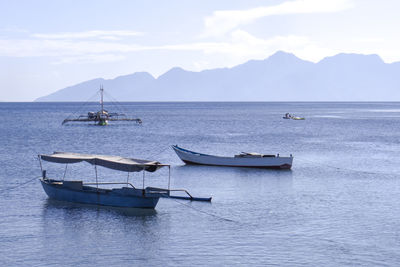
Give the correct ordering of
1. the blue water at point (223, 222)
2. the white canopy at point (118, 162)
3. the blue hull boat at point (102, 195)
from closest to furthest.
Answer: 1. the blue water at point (223, 222)
2. the blue hull boat at point (102, 195)
3. the white canopy at point (118, 162)

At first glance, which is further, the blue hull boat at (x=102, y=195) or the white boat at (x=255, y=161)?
the white boat at (x=255, y=161)

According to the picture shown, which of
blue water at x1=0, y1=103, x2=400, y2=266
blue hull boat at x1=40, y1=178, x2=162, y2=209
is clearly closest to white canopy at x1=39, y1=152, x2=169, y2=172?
blue hull boat at x1=40, y1=178, x2=162, y2=209

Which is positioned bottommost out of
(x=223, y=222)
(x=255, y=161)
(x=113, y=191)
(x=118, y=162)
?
(x=223, y=222)

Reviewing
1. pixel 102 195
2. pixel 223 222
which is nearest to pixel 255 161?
pixel 102 195

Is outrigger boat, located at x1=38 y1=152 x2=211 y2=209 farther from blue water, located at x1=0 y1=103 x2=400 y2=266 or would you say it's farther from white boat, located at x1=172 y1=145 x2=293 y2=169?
white boat, located at x1=172 y1=145 x2=293 y2=169

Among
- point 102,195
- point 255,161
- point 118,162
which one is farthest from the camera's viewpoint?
point 255,161

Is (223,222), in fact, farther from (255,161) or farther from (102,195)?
(255,161)

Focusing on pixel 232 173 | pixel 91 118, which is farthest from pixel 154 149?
pixel 91 118

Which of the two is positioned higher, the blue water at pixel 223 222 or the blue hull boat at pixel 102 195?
the blue hull boat at pixel 102 195

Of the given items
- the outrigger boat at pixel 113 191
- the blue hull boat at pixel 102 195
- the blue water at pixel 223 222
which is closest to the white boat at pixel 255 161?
the blue water at pixel 223 222

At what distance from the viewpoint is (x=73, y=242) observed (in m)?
28.7

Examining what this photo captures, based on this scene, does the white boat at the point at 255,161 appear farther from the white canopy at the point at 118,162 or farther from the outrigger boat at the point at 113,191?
the white canopy at the point at 118,162

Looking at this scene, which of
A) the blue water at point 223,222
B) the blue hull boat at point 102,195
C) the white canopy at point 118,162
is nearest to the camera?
the blue water at point 223,222

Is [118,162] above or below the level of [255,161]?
above
